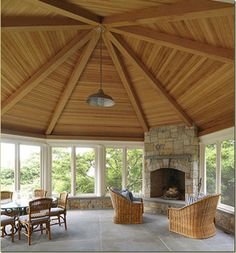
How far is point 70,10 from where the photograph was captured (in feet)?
11.1

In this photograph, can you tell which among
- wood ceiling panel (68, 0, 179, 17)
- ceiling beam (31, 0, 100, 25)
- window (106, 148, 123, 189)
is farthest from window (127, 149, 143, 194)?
wood ceiling panel (68, 0, 179, 17)

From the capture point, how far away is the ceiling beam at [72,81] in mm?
4809

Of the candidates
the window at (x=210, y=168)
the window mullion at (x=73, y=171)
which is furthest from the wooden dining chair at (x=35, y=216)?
the window at (x=210, y=168)

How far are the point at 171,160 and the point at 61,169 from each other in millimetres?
3962

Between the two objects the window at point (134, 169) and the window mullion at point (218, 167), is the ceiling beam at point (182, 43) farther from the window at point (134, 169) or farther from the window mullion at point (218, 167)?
the window at point (134, 169)

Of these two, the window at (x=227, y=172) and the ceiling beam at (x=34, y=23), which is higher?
the ceiling beam at (x=34, y=23)

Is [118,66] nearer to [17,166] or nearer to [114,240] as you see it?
[114,240]

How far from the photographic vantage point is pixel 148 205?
7480 millimetres

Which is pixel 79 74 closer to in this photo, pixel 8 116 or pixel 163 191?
pixel 8 116

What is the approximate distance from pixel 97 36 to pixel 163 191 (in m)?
5.80

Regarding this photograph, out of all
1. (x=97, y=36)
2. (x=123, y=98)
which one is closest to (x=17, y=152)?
(x=123, y=98)

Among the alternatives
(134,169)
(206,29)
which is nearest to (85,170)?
(134,169)

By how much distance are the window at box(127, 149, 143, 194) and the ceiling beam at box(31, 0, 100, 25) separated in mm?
5522

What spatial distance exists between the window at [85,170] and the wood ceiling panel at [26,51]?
364cm
